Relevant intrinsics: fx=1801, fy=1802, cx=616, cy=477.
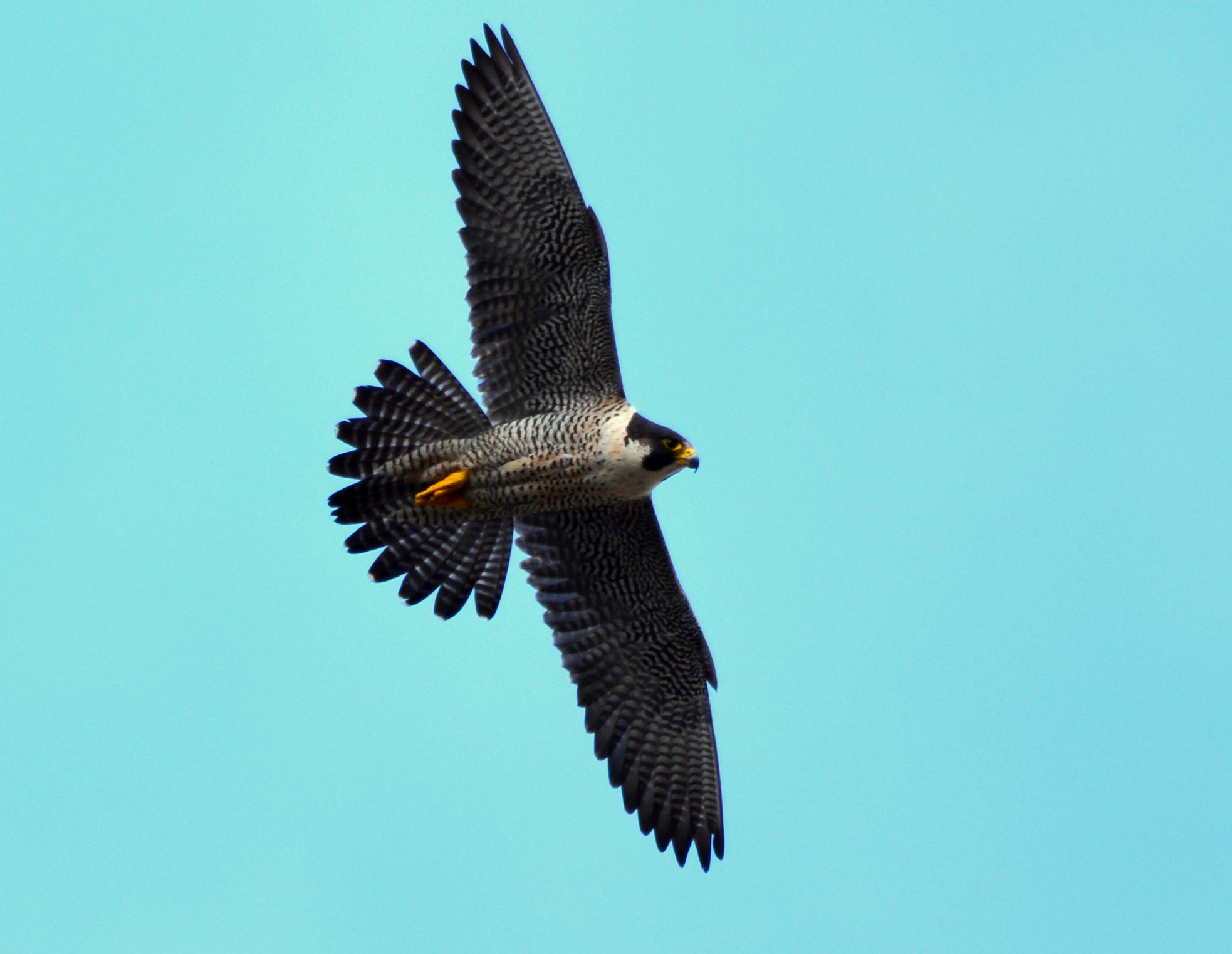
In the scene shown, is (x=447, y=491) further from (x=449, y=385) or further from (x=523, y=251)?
(x=523, y=251)

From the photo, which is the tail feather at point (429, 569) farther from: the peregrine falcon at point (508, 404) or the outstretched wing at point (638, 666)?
the outstretched wing at point (638, 666)

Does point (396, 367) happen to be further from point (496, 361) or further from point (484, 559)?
point (484, 559)

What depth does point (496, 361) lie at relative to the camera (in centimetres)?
1310

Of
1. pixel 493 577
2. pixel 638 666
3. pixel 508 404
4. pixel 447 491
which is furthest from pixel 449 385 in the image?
pixel 638 666

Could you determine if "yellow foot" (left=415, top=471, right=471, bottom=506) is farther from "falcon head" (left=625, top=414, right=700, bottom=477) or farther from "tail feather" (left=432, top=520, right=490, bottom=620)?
"falcon head" (left=625, top=414, right=700, bottom=477)

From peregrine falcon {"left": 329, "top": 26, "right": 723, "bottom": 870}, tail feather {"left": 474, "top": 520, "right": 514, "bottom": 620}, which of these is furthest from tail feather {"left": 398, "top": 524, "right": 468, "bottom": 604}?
tail feather {"left": 474, "top": 520, "right": 514, "bottom": 620}

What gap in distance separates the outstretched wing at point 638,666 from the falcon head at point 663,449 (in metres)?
1.29

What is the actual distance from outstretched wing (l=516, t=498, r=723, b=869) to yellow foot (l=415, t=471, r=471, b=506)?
1029mm

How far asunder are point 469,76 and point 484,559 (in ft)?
11.8

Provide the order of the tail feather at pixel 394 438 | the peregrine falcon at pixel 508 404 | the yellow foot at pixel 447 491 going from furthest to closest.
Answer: the tail feather at pixel 394 438 < the yellow foot at pixel 447 491 < the peregrine falcon at pixel 508 404

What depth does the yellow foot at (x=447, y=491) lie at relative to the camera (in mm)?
12961

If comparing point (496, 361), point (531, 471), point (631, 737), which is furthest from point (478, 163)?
point (631, 737)

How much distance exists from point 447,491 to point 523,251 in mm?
1814

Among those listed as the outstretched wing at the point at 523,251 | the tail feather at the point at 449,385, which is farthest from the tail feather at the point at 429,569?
the outstretched wing at the point at 523,251
